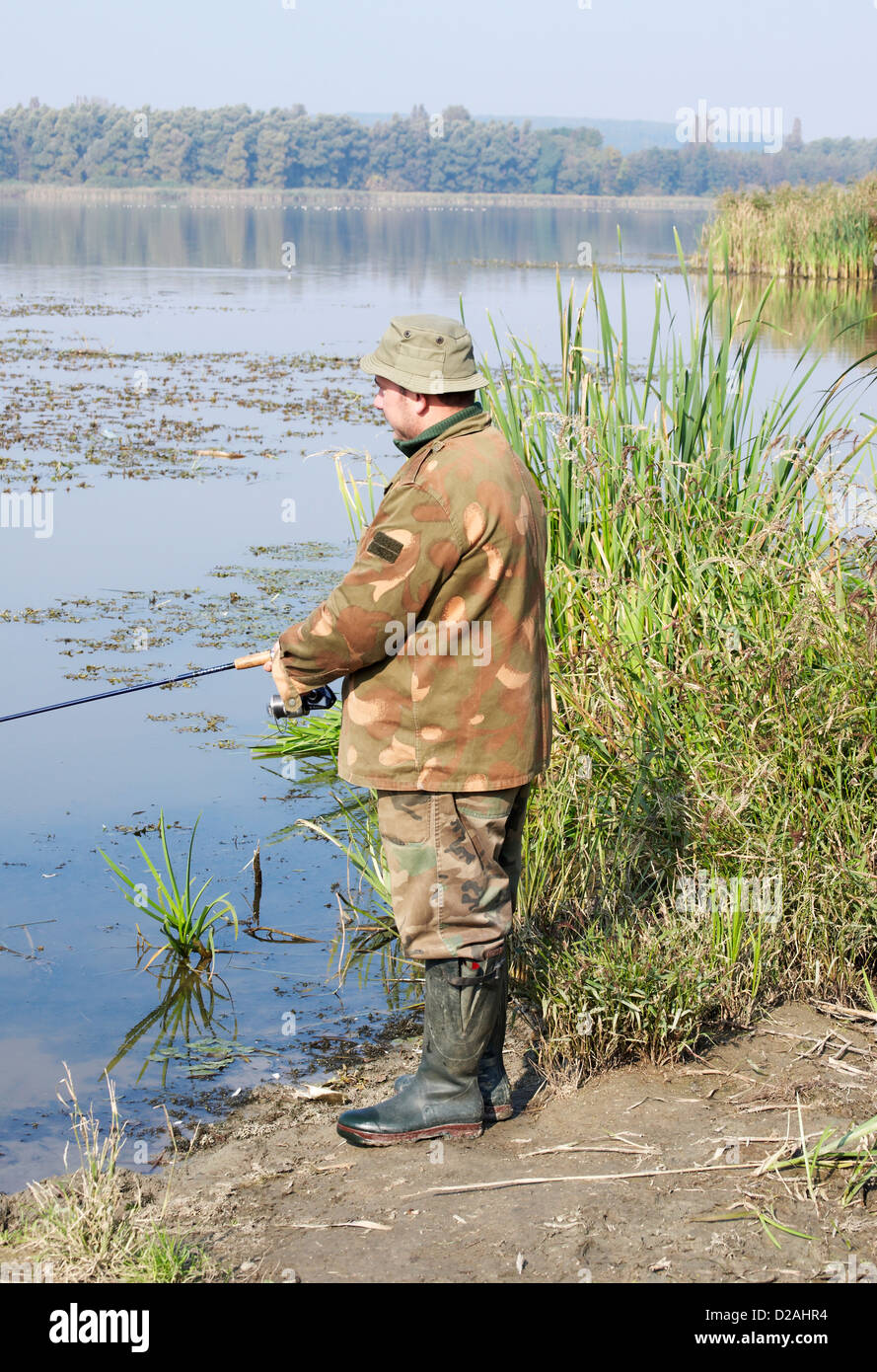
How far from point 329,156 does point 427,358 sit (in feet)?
357

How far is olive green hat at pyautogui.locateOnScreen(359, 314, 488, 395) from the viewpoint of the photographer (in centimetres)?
325

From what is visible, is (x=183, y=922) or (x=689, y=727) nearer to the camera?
(x=689, y=727)

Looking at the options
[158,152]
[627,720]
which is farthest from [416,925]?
[158,152]

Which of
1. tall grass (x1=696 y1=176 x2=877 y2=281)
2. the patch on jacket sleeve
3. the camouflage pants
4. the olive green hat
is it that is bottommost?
the camouflage pants

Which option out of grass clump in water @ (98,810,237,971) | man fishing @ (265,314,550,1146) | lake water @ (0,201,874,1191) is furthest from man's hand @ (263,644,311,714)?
grass clump in water @ (98,810,237,971)

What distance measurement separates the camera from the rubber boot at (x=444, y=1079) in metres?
3.45

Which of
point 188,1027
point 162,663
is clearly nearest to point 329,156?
point 162,663

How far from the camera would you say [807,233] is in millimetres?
27578

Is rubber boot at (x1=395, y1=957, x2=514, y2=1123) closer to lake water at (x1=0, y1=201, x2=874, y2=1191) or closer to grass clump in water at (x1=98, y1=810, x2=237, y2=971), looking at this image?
lake water at (x1=0, y1=201, x2=874, y2=1191)

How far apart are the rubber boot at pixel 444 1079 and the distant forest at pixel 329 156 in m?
88.2

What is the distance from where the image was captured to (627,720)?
4.80 m

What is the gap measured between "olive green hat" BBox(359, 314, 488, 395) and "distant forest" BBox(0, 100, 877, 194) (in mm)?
87813

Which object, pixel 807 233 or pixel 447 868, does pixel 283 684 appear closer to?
pixel 447 868
